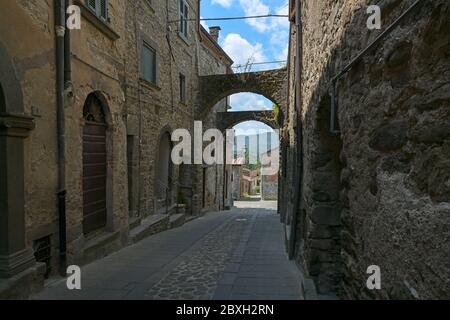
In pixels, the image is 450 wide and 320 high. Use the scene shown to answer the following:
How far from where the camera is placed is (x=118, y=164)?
6250 mm

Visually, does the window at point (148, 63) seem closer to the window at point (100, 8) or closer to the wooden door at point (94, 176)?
the window at point (100, 8)

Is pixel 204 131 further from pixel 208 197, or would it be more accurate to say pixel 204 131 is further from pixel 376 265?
pixel 376 265

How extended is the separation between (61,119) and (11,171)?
1.12 metres

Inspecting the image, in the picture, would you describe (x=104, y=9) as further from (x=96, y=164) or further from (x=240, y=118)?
(x=240, y=118)

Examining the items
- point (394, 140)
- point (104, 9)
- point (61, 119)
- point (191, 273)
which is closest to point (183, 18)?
point (104, 9)

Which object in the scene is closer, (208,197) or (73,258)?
(73,258)

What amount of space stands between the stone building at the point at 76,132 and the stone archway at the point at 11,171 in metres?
0.01

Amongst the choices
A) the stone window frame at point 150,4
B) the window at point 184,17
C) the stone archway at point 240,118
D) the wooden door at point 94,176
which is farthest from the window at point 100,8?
the stone archway at point 240,118

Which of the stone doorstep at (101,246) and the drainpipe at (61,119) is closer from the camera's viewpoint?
the drainpipe at (61,119)

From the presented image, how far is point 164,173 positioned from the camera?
11.0m

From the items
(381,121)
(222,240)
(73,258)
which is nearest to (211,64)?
(222,240)

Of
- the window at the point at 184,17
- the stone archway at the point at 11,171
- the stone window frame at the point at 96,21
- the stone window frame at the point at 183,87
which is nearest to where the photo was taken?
the stone archway at the point at 11,171

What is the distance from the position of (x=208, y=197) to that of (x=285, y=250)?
9.89 m

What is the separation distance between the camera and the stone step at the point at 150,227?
7.15m
